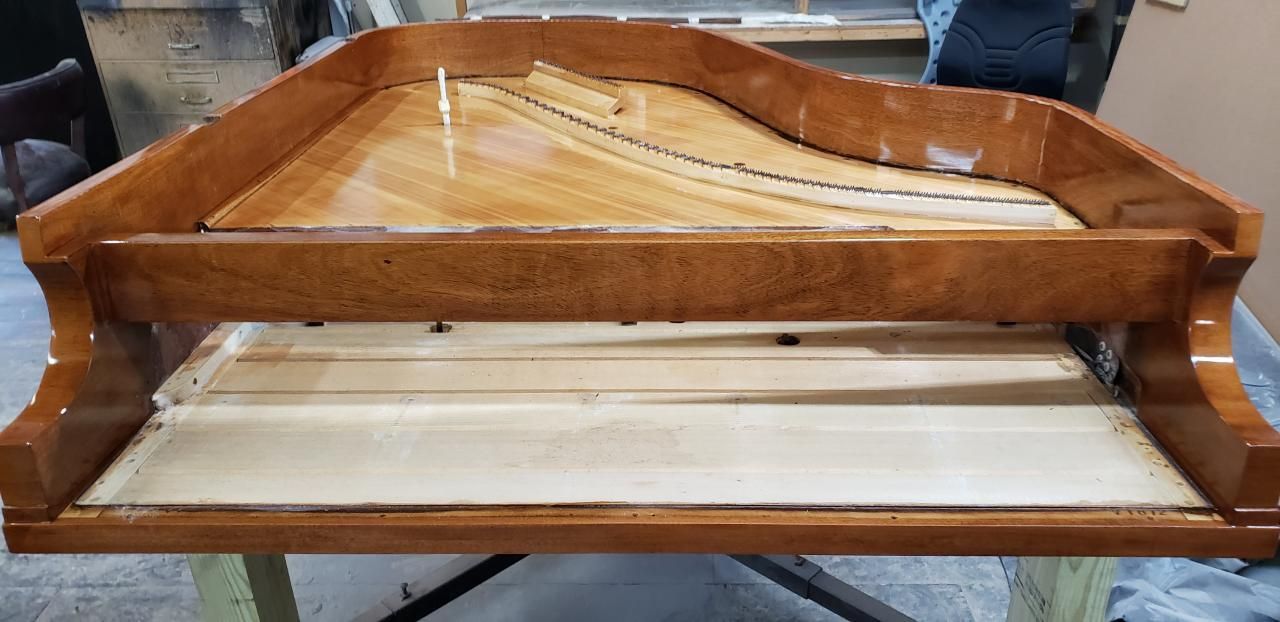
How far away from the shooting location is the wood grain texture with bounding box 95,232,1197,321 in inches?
39.3

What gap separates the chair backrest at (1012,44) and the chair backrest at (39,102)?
3.48 metres

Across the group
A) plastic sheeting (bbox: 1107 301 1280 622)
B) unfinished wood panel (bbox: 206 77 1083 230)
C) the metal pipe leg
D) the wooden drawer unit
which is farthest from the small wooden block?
the wooden drawer unit

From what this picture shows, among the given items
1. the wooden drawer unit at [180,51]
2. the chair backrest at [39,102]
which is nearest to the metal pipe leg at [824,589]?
the chair backrest at [39,102]

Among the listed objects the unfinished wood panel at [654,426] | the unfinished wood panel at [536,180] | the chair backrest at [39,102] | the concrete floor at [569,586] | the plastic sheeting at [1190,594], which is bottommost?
the concrete floor at [569,586]

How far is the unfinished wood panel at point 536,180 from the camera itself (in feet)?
5.15

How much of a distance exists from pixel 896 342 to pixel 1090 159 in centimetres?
46

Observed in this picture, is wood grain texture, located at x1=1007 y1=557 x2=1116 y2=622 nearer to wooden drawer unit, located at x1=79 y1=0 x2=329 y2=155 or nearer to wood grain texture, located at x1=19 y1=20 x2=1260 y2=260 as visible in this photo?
wood grain texture, located at x1=19 y1=20 x2=1260 y2=260

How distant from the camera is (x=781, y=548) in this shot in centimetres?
102

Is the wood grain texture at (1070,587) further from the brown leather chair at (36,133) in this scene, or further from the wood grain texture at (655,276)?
the brown leather chair at (36,133)

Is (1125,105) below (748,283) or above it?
below

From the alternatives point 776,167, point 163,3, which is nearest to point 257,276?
point 776,167

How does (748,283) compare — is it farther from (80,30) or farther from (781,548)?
(80,30)

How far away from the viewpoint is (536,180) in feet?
5.88

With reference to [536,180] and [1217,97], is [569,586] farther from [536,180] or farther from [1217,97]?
[1217,97]
